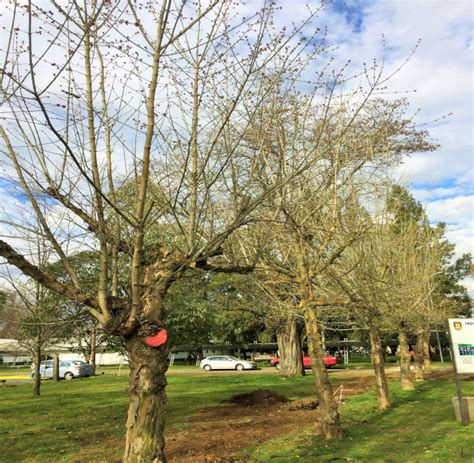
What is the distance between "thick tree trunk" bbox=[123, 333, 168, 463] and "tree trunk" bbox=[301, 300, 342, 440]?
13.5ft

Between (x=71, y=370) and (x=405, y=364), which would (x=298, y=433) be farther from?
(x=71, y=370)

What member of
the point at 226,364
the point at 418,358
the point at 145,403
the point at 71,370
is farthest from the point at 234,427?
the point at 226,364

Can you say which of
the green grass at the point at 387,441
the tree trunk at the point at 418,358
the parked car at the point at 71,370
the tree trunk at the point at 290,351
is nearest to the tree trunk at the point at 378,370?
the green grass at the point at 387,441

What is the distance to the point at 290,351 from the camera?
25922 mm

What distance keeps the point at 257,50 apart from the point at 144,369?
311 centimetres

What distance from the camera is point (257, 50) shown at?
423 centimetres

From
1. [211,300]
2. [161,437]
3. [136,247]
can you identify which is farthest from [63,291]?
[211,300]

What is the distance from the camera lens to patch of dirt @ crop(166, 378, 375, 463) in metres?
7.06

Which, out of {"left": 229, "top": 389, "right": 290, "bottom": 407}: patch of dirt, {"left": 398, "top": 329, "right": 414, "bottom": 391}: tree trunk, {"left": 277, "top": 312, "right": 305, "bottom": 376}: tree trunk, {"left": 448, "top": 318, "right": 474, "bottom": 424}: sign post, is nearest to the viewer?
{"left": 448, "top": 318, "right": 474, "bottom": 424}: sign post

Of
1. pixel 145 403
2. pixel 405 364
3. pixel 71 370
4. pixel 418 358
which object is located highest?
pixel 145 403

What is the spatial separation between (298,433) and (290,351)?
1790 centimetres

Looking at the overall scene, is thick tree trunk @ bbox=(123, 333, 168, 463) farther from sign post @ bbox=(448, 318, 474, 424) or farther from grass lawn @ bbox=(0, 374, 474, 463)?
sign post @ bbox=(448, 318, 474, 424)

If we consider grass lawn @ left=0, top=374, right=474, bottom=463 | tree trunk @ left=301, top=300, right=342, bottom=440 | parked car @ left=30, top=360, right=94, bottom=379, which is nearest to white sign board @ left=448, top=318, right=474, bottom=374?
grass lawn @ left=0, top=374, right=474, bottom=463

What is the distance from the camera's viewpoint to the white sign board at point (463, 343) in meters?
9.48
